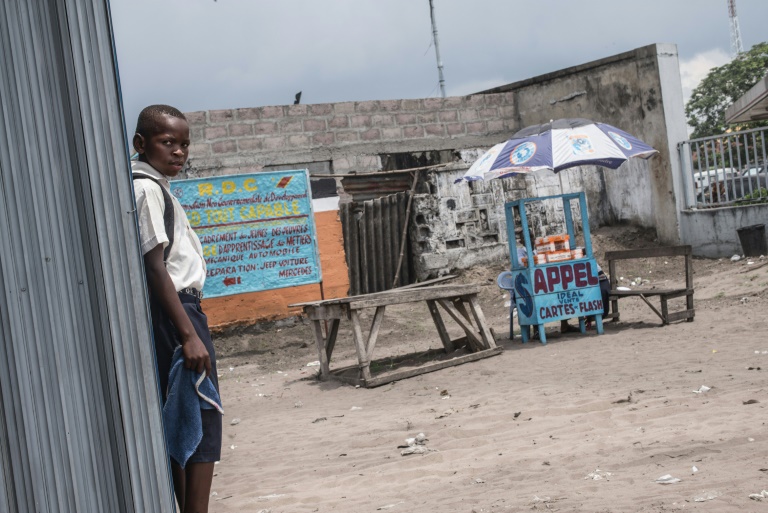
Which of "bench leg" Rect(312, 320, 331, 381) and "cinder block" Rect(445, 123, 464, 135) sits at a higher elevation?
"cinder block" Rect(445, 123, 464, 135)

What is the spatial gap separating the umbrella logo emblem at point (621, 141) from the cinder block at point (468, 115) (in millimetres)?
6079

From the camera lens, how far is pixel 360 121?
1448 cm

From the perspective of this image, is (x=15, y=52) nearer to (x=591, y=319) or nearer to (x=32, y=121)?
(x=32, y=121)

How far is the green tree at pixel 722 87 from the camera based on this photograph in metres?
35.0

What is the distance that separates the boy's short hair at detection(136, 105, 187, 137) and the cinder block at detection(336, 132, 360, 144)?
1127 centimetres

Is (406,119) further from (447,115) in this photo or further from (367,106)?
(447,115)

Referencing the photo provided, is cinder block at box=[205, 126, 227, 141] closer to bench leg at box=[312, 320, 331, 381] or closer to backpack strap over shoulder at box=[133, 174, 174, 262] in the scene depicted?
bench leg at box=[312, 320, 331, 381]

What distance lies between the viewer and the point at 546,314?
964cm

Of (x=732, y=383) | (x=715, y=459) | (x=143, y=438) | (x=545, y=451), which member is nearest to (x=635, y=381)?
(x=732, y=383)

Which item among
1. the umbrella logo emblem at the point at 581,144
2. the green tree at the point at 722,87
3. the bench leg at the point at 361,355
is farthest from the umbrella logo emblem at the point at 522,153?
the green tree at the point at 722,87

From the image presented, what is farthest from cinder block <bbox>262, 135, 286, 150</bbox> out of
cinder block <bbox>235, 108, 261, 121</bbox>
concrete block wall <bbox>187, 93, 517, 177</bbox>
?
cinder block <bbox>235, 108, 261, 121</bbox>

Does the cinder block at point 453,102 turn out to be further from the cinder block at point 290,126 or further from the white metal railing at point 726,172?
the white metal railing at point 726,172

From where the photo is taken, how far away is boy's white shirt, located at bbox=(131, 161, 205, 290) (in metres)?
2.79

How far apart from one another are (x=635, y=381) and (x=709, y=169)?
8.82 meters
